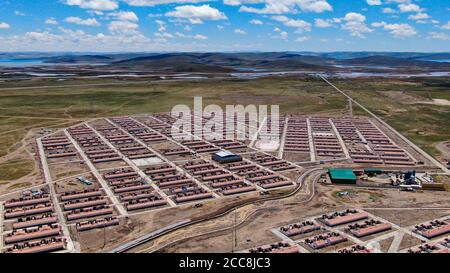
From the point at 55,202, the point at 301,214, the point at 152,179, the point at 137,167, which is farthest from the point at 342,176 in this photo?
the point at 55,202

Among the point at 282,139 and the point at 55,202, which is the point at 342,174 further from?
Answer: the point at 55,202

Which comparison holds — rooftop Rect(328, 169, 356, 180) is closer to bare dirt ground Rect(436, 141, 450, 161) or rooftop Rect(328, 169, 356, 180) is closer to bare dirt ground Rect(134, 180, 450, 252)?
bare dirt ground Rect(134, 180, 450, 252)

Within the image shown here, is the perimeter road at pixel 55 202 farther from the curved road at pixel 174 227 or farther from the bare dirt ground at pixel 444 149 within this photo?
the bare dirt ground at pixel 444 149

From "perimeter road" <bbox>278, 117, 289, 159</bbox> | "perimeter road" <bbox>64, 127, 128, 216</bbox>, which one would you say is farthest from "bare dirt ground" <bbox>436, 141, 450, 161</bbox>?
"perimeter road" <bbox>64, 127, 128, 216</bbox>
